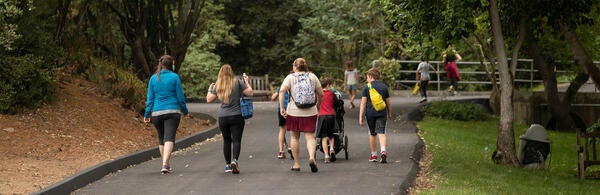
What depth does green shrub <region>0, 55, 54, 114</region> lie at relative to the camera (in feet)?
60.9

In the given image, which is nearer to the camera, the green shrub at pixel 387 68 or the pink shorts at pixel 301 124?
the pink shorts at pixel 301 124

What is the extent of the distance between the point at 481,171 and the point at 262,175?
332 centimetres

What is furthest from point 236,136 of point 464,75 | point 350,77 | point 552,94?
point 464,75

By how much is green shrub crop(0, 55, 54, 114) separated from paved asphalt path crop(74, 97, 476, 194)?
3.00m

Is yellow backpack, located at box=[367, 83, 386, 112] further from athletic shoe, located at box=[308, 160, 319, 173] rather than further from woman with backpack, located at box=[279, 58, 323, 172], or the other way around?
athletic shoe, located at box=[308, 160, 319, 173]

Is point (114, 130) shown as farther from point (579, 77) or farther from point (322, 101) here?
point (579, 77)

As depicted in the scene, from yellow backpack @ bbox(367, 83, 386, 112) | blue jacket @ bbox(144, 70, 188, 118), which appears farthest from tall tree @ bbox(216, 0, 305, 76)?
blue jacket @ bbox(144, 70, 188, 118)

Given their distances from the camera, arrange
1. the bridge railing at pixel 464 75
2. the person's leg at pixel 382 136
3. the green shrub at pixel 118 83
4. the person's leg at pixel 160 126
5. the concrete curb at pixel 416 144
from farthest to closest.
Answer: the bridge railing at pixel 464 75, the green shrub at pixel 118 83, the person's leg at pixel 382 136, the person's leg at pixel 160 126, the concrete curb at pixel 416 144

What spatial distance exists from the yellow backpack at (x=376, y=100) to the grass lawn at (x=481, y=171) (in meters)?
1.18

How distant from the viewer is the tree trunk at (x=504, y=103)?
56.0 ft

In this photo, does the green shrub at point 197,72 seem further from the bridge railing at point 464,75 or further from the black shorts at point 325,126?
the black shorts at point 325,126

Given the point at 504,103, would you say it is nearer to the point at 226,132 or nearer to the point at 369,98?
the point at 369,98

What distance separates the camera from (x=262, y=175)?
14.1m

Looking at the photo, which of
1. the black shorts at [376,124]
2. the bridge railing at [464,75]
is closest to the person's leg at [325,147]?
the black shorts at [376,124]
